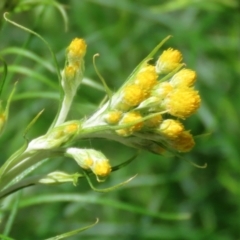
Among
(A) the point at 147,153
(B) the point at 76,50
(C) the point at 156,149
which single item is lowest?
(A) the point at 147,153

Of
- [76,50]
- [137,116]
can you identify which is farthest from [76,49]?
[137,116]

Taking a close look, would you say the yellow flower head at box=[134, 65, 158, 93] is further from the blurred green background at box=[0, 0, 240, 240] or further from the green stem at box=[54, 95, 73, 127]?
the blurred green background at box=[0, 0, 240, 240]

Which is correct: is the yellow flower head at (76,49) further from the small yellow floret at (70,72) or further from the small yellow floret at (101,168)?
the small yellow floret at (101,168)

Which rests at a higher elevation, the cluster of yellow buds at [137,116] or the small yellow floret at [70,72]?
the small yellow floret at [70,72]

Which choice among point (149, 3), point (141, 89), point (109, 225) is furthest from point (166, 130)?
point (149, 3)

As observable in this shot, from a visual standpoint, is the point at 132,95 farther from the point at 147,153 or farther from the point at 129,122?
the point at 147,153

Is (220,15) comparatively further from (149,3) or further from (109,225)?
(109,225)

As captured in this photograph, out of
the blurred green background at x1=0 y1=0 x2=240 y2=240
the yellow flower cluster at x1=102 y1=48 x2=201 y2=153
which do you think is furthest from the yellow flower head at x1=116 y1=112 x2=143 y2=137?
the blurred green background at x1=0 y1=0 x2=240 y2=240

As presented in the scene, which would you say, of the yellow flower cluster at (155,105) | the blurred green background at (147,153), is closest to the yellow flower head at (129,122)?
the yellow flower cluster at (155,105)
